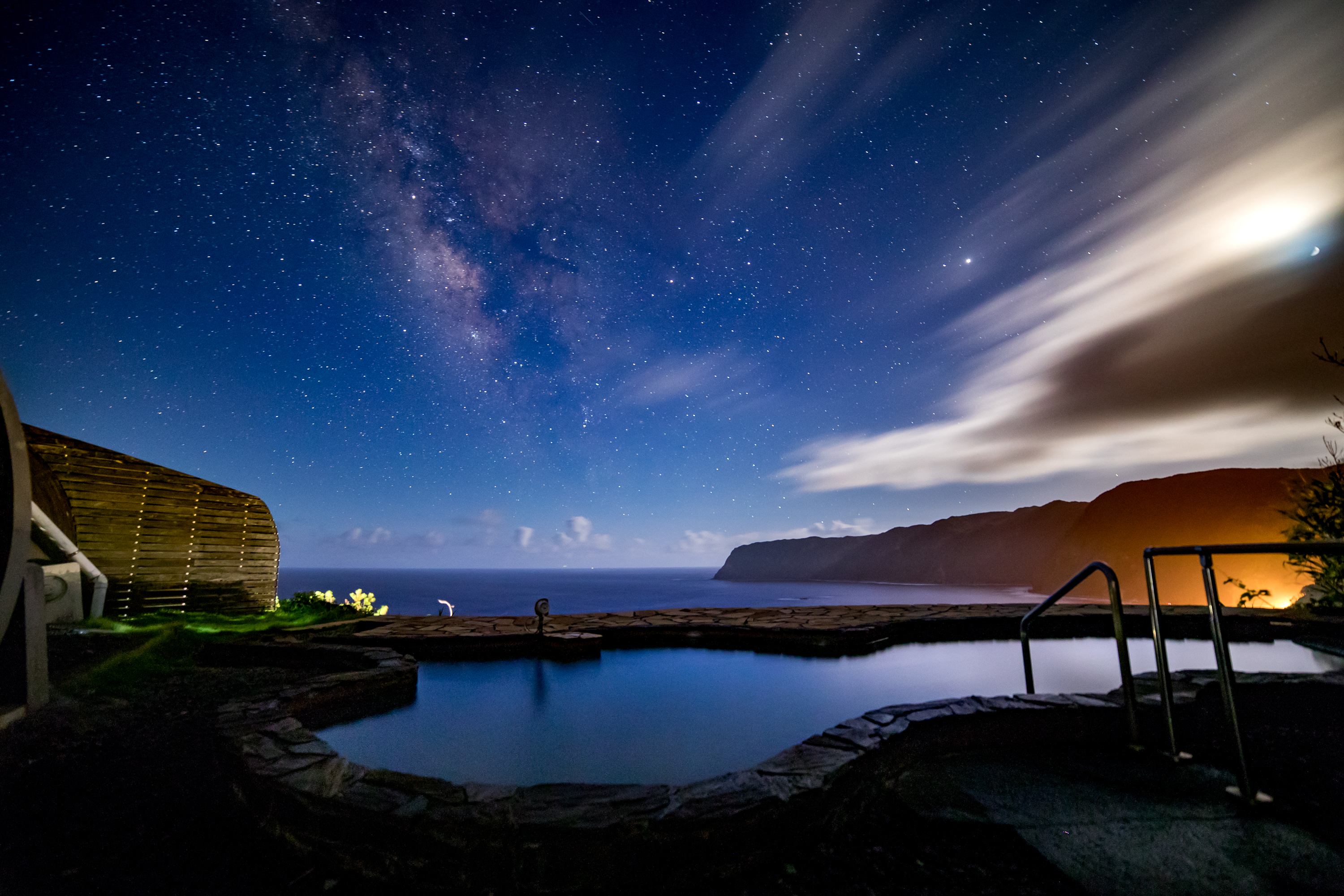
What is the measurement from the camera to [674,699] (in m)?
5.69

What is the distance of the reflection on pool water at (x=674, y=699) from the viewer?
4.01 meters

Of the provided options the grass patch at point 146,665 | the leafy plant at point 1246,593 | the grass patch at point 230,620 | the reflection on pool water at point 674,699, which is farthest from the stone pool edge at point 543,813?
the leafy plant at point 1246,593

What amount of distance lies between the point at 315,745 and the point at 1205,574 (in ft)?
16.5

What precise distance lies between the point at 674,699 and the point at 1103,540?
123 metres

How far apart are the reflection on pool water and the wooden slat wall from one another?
25.5ft

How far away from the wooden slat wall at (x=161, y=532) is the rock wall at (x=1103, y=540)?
23.8m

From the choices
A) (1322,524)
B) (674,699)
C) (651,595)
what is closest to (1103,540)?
(651,595)

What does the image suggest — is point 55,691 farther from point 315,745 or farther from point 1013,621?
point 1013,621

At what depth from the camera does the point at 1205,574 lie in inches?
107

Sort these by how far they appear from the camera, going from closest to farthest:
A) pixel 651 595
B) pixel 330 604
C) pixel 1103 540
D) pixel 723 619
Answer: pixel 723 619, pixel 330 604, pixel 1103 540, pixel 651 595

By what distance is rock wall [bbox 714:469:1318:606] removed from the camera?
74.5m

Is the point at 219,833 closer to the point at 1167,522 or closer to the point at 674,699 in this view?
the point at 674,699

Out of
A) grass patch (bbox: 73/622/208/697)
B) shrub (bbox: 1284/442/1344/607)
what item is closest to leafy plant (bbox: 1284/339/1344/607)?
shrub (bbox: 1284/442/1344/607)

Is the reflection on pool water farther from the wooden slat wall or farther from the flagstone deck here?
the wooden slat wall
